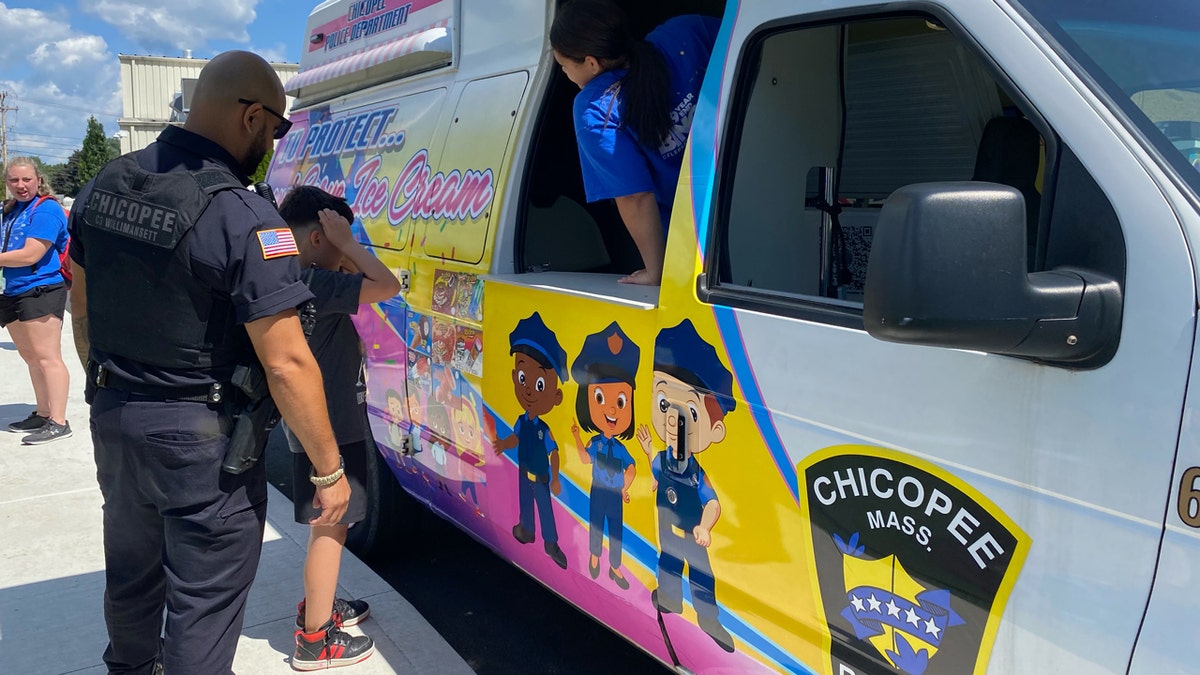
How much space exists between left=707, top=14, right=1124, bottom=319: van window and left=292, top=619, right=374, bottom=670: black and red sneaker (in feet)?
6.58

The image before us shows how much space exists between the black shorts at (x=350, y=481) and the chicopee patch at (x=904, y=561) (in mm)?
1804

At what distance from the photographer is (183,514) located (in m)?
2.35

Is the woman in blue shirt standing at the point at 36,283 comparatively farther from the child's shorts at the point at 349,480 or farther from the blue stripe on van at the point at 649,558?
the blue stripe on van at the point at 649,558

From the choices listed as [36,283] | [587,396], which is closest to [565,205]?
[587,396]

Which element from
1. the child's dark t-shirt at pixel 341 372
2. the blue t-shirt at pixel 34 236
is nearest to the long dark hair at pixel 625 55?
the child's dark t-shirt at pixel 341 372

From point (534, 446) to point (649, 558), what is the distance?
574mm

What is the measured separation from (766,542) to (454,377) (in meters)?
1.53

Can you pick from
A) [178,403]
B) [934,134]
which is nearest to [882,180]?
[934,134]

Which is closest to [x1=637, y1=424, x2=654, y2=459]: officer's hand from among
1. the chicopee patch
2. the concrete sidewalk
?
the chicopee patch

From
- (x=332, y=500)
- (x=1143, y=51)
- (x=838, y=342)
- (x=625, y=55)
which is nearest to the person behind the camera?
(x=1143, y=51)

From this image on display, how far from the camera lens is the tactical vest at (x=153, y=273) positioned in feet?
7.25

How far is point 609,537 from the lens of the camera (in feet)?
8.11

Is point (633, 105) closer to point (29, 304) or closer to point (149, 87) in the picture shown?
point (29, 304)

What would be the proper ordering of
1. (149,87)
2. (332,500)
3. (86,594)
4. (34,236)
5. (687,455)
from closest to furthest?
(687,455) → (332,500) → (86,594) → (34,236) → (149,87)
